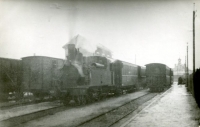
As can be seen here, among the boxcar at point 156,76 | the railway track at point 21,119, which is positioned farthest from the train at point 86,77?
the boxcar at point 156,76

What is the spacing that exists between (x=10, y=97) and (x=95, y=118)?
31.8ft

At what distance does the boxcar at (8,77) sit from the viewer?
51.6 feet

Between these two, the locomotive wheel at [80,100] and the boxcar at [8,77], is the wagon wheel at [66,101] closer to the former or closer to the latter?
the locomotive wheel at [80,100]

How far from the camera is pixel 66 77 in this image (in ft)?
46.0

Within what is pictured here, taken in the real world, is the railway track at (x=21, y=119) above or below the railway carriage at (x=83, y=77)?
below

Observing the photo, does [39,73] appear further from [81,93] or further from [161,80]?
[161,80]

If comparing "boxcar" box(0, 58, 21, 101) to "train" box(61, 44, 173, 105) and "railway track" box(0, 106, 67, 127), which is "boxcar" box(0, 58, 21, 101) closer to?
"train" box(61, 44, 173, 105)

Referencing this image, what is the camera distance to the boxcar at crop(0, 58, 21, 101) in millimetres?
15719

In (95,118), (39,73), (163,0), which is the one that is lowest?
(95,118)

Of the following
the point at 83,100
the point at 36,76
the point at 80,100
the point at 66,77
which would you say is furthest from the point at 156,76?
the point at 66,77

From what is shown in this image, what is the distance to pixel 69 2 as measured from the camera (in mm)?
11992

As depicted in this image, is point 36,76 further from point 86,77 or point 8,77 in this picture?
point 86,77

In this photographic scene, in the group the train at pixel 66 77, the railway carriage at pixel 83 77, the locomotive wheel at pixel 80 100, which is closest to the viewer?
the railway carriage at pixel 83 77

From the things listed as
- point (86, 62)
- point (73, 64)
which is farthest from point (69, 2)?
point (86, 62)
